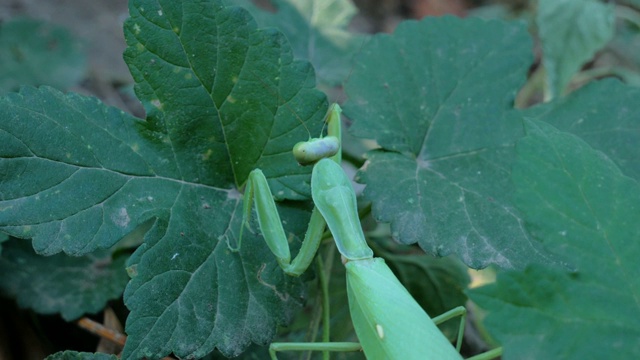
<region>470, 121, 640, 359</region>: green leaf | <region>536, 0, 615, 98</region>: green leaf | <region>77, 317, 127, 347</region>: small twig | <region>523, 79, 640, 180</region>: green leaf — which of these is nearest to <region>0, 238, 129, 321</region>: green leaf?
<region>77, 317, 127, 347</region>: small twig

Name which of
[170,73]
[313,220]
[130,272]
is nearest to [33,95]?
[170,73]

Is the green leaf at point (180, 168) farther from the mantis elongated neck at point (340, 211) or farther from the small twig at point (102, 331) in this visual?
the small twig at point (102, 331)

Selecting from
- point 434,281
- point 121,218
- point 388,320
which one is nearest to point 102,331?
point 121,218

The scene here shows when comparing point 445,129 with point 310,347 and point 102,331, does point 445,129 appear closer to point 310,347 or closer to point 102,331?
point 310,347

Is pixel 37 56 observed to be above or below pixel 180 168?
above

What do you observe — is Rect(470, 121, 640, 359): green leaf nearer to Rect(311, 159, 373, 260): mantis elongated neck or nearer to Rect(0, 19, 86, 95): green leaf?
Rect(311, 159, 373, 260): mantis elongated neck

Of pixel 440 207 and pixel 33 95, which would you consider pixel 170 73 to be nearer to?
pixel 33 95

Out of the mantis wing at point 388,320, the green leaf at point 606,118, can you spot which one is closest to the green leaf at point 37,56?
the mantis wing at point 388,320
